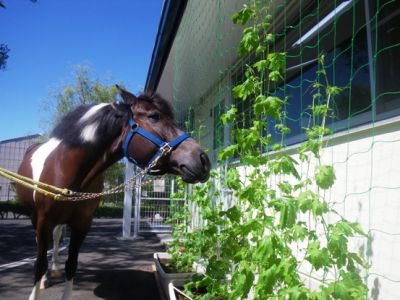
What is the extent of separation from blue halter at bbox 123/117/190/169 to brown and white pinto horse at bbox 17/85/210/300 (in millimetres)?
13

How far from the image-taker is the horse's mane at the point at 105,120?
8.38 ft

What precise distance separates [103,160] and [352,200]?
1.87 meters

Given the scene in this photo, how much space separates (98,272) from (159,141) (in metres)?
3.43

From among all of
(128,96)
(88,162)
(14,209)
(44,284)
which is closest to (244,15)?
(128,96)

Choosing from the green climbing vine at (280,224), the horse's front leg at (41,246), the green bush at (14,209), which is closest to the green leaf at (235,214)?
the green climbing vine at (280,224)

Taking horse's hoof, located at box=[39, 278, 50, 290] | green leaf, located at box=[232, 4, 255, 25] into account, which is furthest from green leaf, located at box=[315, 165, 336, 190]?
horse's hoof, located at box=[39, 278, 50, 290]

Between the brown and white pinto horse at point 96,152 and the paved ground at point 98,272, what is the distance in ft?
2.68

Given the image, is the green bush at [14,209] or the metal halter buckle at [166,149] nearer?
the metal halter buckle at [166,149]

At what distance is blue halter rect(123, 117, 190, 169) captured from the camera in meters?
2.29

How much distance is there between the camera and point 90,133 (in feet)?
8.84

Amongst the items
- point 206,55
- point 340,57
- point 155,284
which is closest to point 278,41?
point 340,57

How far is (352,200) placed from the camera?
1.83 metres

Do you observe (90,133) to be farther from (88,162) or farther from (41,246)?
(41,246)

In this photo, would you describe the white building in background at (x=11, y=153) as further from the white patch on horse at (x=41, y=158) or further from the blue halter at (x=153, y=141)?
the blue halter at (x=153, y=141)
